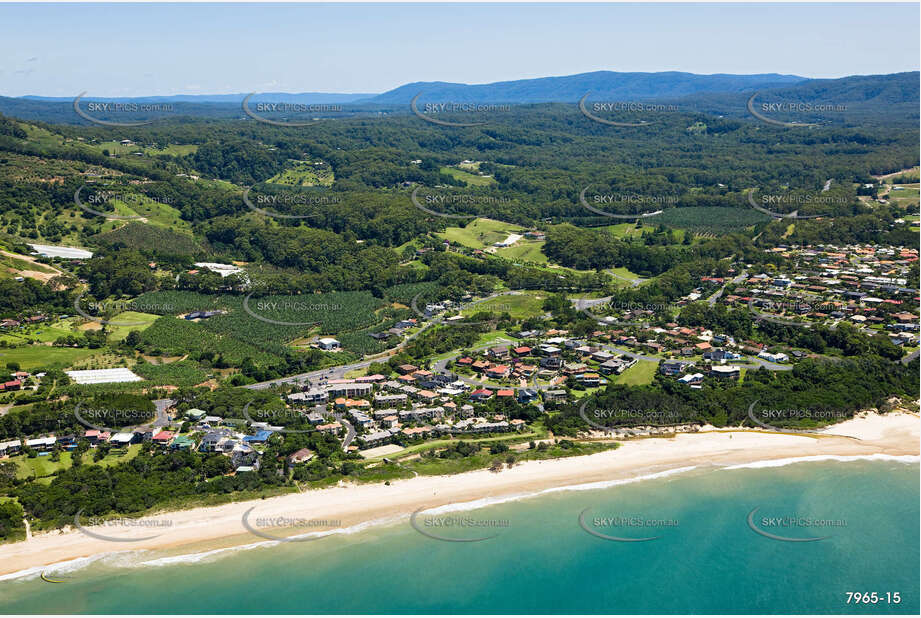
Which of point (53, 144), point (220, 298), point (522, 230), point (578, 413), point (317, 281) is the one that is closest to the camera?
point (578, 413)

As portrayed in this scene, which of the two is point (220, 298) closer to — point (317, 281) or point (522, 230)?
point (317, 281)

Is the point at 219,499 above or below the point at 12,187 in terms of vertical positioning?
below

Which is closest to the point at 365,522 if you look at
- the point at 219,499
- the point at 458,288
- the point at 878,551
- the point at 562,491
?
the point at 219,499

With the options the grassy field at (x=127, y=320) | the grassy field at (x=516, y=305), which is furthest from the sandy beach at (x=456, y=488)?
the grassy field at (x=127, y=320)

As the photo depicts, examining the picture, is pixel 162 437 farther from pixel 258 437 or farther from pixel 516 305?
pixel 516 305

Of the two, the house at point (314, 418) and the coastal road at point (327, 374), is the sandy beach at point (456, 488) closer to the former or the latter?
the house at point (314, 418)

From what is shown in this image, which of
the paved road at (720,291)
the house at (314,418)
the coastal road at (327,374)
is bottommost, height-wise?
the coastal road at (327,374)
